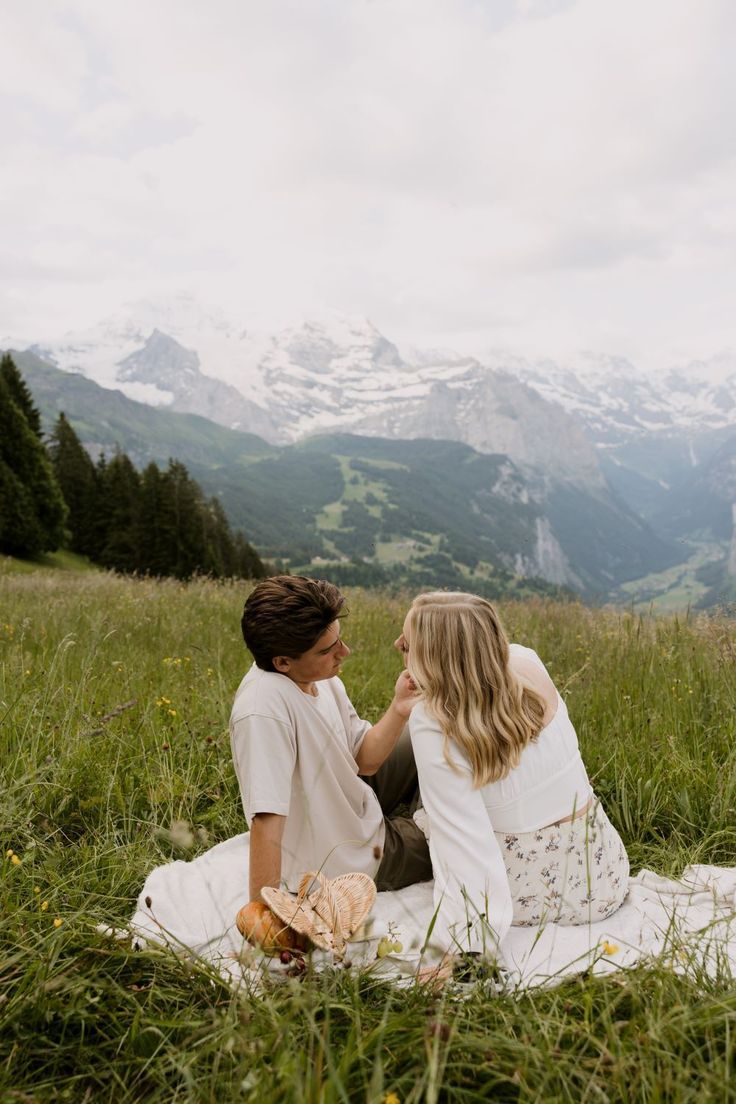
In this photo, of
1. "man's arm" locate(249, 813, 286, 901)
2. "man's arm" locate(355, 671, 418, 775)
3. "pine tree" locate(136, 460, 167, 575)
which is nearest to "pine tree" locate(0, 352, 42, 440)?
"pine tree" locate(136, 460, 167, 575)

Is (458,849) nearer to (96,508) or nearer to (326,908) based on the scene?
(326,908)

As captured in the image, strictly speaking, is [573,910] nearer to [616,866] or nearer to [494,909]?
[616,866]

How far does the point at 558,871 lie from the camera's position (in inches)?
126

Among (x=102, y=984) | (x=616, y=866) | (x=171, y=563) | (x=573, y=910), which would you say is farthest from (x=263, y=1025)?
(x=171, y=563)

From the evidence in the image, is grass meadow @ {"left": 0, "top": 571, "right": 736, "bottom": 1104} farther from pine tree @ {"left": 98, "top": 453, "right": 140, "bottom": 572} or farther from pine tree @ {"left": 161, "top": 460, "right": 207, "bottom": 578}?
pine tree @ {"left": 98, "top": 453, "right": 140, "bottom": 572}

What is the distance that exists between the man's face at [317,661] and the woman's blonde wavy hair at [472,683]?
39 cm

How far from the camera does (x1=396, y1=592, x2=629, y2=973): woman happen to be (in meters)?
2.91

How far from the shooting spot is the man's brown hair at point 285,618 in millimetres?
3188

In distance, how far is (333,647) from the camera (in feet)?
10.9

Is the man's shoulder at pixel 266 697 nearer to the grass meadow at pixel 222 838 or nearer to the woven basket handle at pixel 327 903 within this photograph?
the woven basket handle at pixel 327 903


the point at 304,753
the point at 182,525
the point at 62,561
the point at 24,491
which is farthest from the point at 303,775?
the point at 62,561

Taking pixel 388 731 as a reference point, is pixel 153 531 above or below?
below

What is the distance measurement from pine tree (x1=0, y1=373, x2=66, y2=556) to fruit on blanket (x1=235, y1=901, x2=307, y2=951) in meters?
43.4

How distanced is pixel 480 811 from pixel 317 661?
98cm
